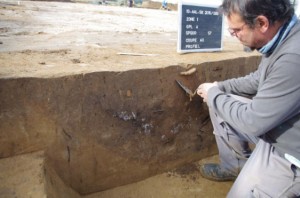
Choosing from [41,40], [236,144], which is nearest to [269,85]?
[236,144]

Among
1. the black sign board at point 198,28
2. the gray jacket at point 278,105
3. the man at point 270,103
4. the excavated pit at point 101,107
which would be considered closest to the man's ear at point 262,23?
the man at point 270,103

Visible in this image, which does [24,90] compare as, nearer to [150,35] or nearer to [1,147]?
[1,147]

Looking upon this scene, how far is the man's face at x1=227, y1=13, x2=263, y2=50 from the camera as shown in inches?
53.3

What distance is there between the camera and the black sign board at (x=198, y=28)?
222 centimetres

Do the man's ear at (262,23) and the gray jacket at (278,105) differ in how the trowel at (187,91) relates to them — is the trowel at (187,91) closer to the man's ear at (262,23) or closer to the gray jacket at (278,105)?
the gray jacket at (278,105)

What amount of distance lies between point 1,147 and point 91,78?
608 mm

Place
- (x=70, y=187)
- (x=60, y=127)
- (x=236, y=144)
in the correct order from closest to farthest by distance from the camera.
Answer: (x=60, y=127) → (x=70, y=187) → (x=236, y=144)

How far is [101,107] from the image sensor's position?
5.82ft

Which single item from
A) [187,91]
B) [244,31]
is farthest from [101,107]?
[244,31]

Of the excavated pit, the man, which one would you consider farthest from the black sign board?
the man

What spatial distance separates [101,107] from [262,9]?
41.4 inches

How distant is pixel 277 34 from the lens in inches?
52.8

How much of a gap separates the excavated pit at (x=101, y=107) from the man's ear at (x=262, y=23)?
749 millimetres

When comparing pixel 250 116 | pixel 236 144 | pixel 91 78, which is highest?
pixel 91 78
